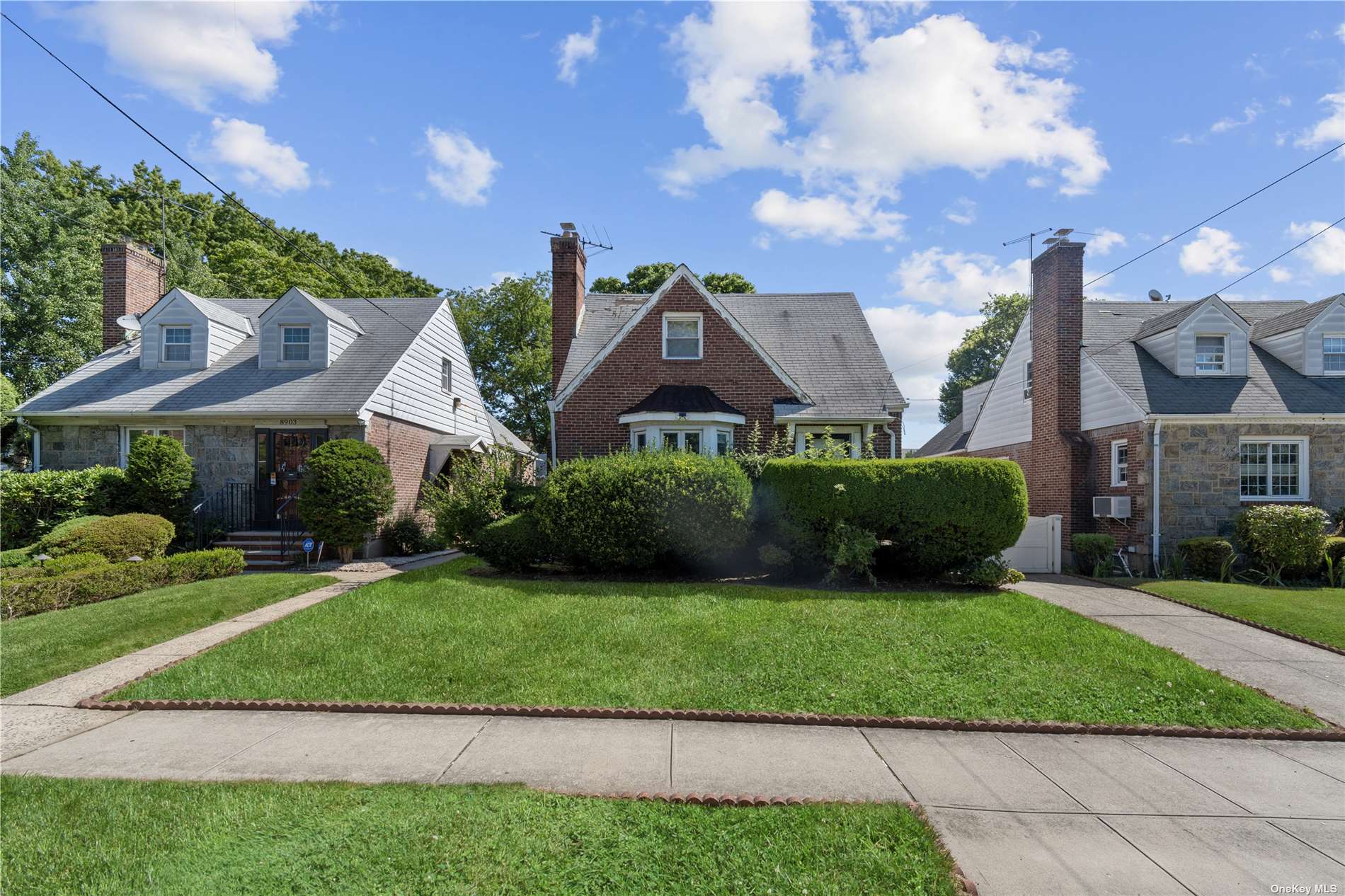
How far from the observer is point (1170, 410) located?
47.9ft

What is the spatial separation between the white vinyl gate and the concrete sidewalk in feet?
33.1

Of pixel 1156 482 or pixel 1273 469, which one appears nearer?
pixel 1156 482

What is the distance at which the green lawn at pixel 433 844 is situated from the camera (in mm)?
3340

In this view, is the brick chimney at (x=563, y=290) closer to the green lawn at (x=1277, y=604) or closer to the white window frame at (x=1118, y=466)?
the white window frame at (x=1118, y=466)

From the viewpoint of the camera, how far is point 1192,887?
11.5 feet

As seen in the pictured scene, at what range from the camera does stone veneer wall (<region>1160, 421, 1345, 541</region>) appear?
14.4 metres

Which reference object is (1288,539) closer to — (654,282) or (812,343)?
(812,343)

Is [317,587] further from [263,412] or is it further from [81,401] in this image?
[81,401]

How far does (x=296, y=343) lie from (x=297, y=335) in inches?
8.8

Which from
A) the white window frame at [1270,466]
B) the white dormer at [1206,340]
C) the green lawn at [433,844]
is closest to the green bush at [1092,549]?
the white window frame at [1270,466]

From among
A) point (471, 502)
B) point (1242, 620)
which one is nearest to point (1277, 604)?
point (1242, 620)

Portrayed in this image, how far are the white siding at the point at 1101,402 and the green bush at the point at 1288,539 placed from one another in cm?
302

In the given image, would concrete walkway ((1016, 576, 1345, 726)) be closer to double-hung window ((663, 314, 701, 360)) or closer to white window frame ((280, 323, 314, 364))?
double-hung window ((663, 314, 701, 360))

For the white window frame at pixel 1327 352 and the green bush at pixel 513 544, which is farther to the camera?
the white window frame at pixel 1327 352
